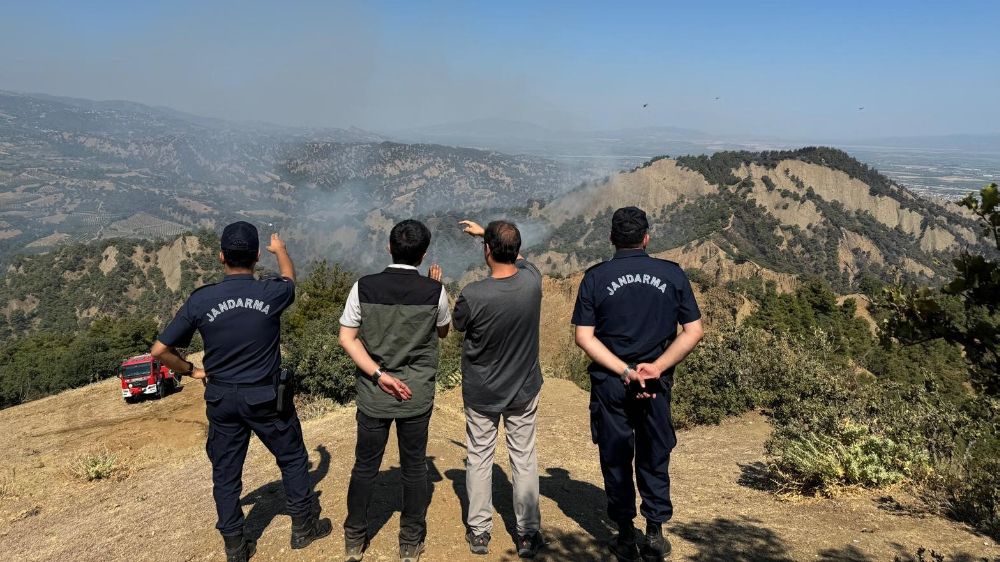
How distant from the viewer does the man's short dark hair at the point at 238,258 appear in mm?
Answer: 3912

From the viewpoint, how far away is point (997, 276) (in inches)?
85.7

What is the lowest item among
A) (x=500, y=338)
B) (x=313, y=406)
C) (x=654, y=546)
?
(x=313, y=406)

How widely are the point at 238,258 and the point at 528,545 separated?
112 inches

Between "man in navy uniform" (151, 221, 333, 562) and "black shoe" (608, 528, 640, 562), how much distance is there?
2.48m

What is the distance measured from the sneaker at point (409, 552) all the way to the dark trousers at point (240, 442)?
811mm

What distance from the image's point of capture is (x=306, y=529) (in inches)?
169

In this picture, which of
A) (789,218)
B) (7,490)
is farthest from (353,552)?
(789,218)

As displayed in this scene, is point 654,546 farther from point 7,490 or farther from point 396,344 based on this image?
point 7,490

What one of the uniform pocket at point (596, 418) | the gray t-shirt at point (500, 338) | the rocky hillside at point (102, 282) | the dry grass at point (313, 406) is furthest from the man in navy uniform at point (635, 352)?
the rocky hillside at point (102, 282)

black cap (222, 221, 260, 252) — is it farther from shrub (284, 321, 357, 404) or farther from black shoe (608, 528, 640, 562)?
shrub (284, 321, 357, 404)

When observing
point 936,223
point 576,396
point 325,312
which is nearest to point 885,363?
point 576,396

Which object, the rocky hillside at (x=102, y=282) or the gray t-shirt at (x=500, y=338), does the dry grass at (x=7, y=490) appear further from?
the rocky hillside at (x=102, y=282)

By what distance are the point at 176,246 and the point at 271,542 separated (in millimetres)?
100050

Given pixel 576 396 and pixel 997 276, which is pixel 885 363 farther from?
pixel 997 276
